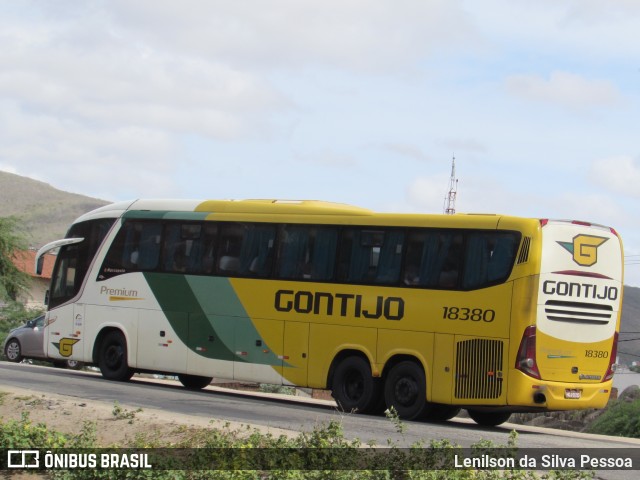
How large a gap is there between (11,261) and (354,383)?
3631 cm

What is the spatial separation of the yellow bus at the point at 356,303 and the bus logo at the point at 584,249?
1.0 inches

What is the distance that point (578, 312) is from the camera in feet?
59.1

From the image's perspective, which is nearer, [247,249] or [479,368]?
[479,368]

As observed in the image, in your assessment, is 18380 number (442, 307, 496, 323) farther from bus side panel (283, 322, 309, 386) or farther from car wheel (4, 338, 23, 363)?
car wheel (4, 338, 23, 363)

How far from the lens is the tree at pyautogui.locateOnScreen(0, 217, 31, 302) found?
51.8 meters

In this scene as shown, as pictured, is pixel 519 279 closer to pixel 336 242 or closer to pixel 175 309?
pixel 336 242

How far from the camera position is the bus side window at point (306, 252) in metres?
20.0

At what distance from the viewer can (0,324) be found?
4434cm

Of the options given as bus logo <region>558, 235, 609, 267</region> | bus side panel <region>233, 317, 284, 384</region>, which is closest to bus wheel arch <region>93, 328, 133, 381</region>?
bus side panel <region>233, 317, 284, 384</region>

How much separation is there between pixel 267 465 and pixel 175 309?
1089cm

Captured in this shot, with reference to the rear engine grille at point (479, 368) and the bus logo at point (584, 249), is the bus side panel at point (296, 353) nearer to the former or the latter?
the rear engine grille at point (479, 368)

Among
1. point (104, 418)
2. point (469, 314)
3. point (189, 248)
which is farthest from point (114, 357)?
point (469, 314)

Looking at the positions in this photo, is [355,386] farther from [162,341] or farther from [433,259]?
[162,341]

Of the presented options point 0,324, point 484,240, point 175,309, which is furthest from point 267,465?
point 0,324
